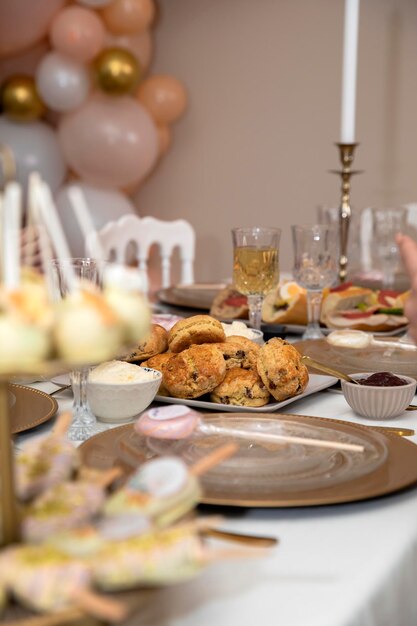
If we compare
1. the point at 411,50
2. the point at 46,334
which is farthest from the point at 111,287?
the point at 411,50

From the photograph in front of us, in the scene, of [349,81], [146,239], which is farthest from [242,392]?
[146,239]

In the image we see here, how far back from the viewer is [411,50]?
4.13m

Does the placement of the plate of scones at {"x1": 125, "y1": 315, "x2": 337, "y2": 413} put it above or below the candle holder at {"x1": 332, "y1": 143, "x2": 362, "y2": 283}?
below

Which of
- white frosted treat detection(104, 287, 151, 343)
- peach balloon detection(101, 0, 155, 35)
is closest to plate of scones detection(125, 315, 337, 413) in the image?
white frosted treat detection(104, 287, 151, 343)

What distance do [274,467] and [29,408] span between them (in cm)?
42

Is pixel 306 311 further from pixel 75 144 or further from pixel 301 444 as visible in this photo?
pixel 75 144

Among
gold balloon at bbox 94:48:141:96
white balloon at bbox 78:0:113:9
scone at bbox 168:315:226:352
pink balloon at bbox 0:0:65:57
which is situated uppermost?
white balloon at bbox 78:0:113:9

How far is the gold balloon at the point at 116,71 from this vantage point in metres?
4.27

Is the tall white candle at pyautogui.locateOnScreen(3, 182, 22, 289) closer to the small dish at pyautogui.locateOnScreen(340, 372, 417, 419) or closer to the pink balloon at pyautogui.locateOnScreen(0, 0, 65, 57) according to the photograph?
the small dish at pyautogui.locateOnScreen(340, 372, 417, 419)

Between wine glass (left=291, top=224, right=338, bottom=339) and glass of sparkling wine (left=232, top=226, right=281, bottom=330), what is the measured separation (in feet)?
0.35

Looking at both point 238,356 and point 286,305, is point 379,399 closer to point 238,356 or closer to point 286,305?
point 238,356

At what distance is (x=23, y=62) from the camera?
4.99 meters

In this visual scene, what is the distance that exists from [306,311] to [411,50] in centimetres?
276

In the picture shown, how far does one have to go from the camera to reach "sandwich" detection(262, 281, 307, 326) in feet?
5.90
